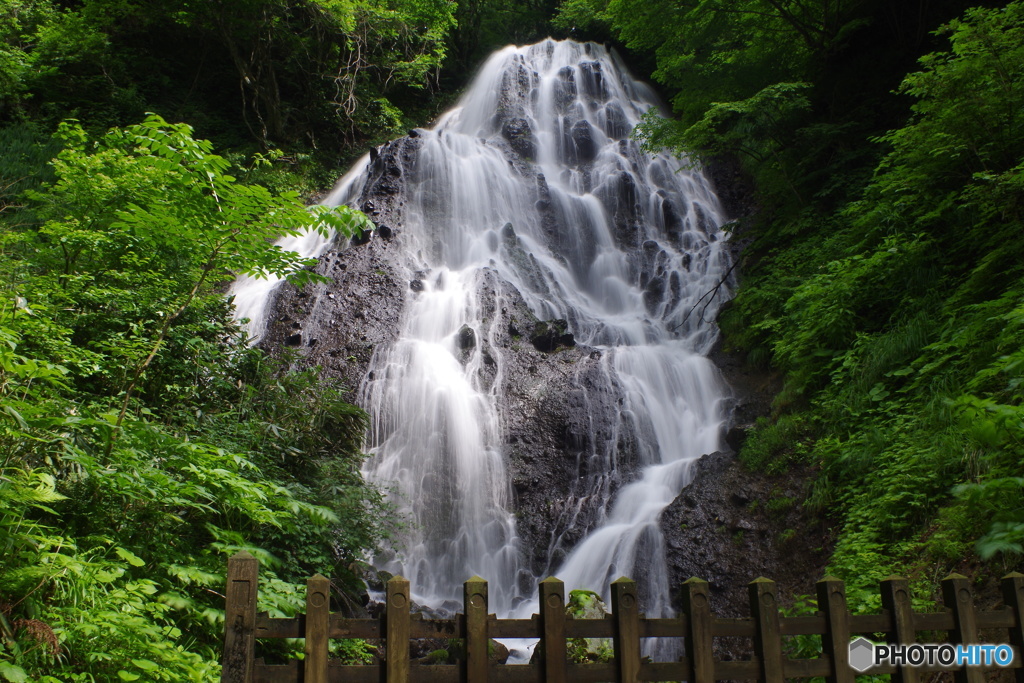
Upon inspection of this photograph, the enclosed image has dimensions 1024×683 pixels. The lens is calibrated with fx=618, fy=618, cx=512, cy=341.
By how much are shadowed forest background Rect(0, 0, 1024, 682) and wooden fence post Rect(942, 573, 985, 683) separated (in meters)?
0.37

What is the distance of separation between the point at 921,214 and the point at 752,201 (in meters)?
8.59

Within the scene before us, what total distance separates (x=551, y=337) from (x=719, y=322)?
3200 millimetres

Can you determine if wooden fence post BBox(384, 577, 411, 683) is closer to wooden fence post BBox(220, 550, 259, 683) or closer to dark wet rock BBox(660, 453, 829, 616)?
wooden fence post BBox(220, 550, 259, 683)

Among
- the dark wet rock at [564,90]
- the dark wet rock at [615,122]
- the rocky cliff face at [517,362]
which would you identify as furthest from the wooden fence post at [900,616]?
the dark wet rock at [564,90]

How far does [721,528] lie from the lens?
22.9 feet

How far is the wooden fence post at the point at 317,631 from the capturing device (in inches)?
98.4

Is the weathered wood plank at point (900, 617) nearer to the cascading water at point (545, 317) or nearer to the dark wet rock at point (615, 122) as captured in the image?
the cascading water at point (545, 317)

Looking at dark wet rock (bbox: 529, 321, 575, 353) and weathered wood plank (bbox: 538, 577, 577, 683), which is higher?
dark wet rock (bbox: 529, 321, 575, 353)

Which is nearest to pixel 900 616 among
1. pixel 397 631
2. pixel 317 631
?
pixel 397 631

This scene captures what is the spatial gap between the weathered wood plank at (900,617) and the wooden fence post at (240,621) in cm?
276

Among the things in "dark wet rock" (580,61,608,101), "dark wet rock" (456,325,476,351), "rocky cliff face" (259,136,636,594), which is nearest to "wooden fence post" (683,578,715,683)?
"rocky cliff face" (259,136,636,594)

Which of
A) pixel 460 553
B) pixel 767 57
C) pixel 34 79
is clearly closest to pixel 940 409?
pixel 460 553

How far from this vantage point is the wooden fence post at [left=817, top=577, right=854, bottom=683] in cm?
280

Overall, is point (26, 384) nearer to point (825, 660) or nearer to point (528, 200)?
point (825, 660)
